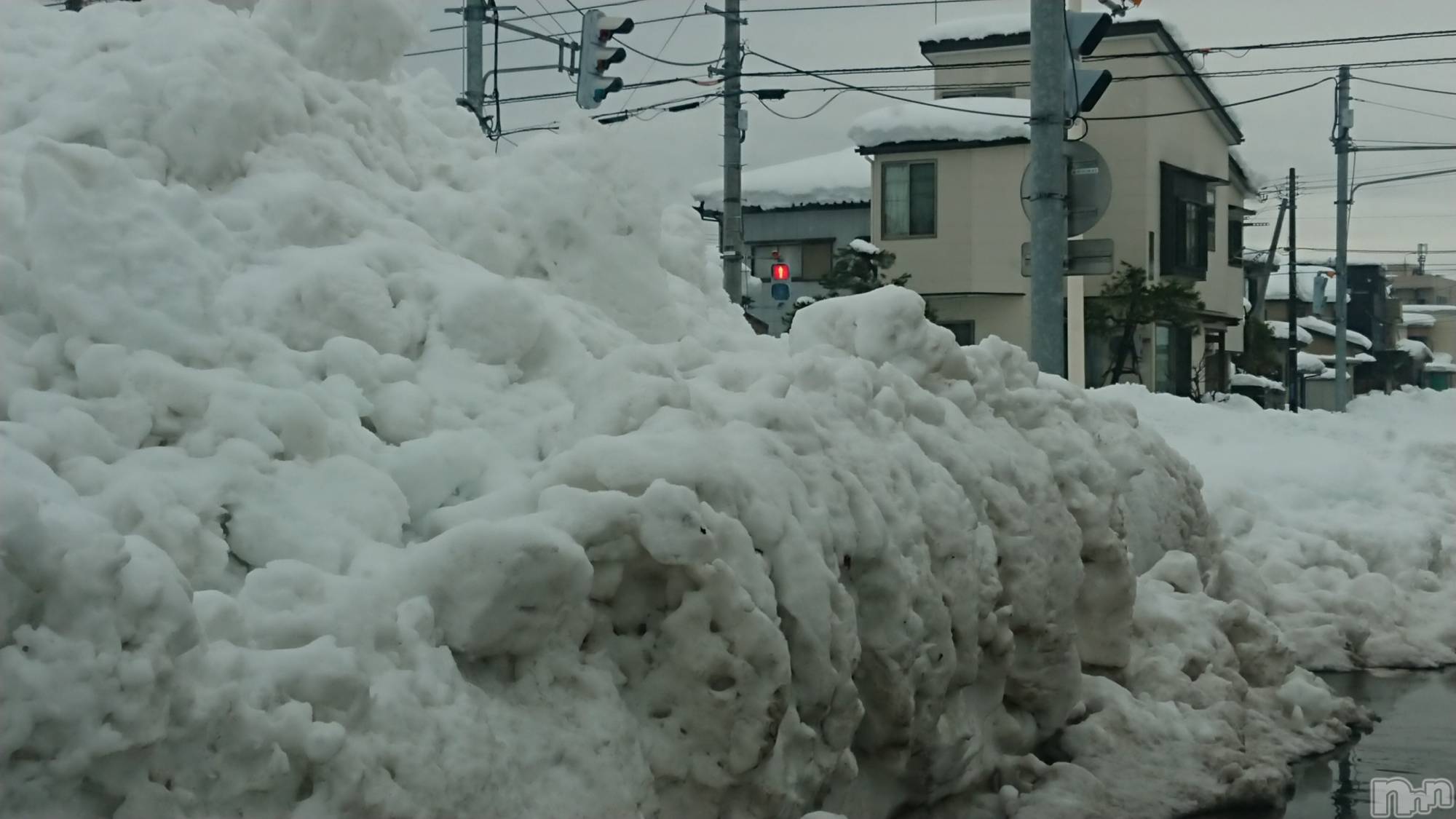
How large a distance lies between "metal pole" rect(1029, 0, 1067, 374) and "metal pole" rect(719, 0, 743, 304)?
8.71m

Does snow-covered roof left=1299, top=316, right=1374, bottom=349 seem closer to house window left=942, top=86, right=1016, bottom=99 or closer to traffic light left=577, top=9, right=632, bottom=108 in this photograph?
house window left=942, top=86, right=1016, bottom=99

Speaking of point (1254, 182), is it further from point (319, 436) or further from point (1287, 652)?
point (319, 436)

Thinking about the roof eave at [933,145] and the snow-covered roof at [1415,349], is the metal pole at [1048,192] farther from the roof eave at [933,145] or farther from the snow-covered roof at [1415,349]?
the snow-covered roof at [1415,349]

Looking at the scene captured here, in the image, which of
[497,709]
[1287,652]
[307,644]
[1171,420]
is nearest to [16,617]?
[307,644]

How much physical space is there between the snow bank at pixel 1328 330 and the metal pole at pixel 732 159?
36679 mm

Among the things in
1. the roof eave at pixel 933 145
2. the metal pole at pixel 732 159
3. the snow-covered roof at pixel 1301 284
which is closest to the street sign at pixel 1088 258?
the metal pole at pixel 732 159

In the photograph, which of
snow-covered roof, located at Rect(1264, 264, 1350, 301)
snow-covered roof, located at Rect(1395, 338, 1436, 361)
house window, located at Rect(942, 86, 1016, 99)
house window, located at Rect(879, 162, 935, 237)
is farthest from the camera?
snow-covered roof, located at Rect(1395, 338, 1436, 361)

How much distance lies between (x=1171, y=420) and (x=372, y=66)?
32.5 ft

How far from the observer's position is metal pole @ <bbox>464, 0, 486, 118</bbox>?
1959 centimetres

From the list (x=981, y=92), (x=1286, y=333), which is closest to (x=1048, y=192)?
(x=981, y=92)

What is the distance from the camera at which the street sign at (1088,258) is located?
33.3 ft

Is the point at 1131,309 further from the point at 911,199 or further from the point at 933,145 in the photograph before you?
the point at 933,145
